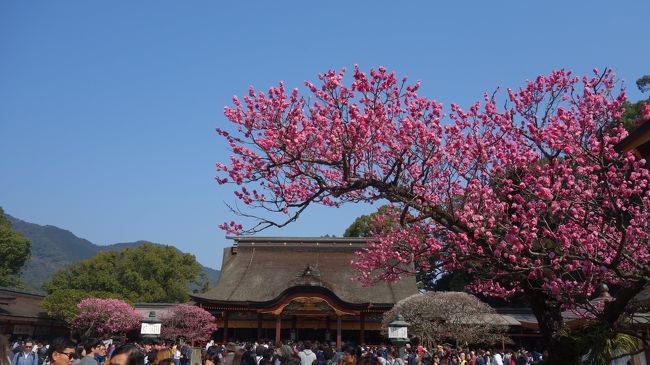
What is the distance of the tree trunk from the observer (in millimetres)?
7594

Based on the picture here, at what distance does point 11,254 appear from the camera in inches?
1987

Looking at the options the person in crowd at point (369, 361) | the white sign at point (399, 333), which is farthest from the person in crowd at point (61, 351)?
the white sign at point (399, 333)

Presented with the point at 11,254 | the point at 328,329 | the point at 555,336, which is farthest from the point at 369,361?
the point at 11,254

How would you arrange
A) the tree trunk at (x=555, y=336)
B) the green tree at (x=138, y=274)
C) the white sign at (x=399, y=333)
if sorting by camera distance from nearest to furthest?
the tree trunk at (x=555, y=336), the white sign at (x=399, y=333), the green tree at (x=138, y=274)

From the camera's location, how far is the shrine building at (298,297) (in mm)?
28391

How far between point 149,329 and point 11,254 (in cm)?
4343

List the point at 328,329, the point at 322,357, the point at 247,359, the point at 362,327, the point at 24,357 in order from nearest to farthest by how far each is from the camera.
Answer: the point at 247,359, the point at 24,357, the point at 322,357, the point at 362,327, the point at 328,329

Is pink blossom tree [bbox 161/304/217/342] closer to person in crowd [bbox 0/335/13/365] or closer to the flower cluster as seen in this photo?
the flower cluster

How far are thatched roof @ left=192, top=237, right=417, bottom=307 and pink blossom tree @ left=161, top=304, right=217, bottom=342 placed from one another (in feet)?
3.55

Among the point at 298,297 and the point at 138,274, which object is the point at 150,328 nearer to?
the point at 298,297

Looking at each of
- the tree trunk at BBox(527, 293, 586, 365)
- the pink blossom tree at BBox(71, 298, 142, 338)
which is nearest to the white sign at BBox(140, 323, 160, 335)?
the tree trunk at BBox(527, 293, 586, 365)

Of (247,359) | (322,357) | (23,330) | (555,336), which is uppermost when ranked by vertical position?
(555,336)

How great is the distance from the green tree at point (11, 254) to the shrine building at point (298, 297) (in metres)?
27.3

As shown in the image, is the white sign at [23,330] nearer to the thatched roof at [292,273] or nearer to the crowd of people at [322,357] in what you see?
the thatched roof at [292,273]
